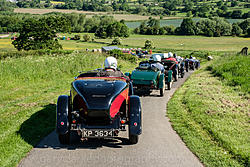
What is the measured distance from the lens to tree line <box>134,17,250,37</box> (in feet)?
353

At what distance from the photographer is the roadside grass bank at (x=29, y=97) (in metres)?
6.61

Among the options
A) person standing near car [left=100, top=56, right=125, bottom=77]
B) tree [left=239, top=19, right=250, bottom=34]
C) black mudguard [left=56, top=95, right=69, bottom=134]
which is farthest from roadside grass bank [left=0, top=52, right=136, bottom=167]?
tree [left=239, top=19, right=250, bottom=34]

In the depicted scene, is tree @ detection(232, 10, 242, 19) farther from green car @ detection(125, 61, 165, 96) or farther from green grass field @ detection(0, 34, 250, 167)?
green car @ detection(125, 61, 165, 96)

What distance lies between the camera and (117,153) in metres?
6.10

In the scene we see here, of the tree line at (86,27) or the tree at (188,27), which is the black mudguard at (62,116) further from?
the tree at (188,27)

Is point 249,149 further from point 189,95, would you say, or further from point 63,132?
point 189,95

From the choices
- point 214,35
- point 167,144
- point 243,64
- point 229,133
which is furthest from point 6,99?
point 214,35

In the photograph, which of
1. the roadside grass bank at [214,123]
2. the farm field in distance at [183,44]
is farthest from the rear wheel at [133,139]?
the farm field in distance at [183,44]

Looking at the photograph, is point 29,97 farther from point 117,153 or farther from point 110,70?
point 117,153

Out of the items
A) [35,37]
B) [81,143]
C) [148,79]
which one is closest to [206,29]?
[35,37]

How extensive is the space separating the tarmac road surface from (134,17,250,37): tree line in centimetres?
10577

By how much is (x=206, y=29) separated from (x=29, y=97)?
108148 millimetres

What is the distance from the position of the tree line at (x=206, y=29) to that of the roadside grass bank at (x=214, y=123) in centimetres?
9999

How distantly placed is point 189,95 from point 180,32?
354 ft
